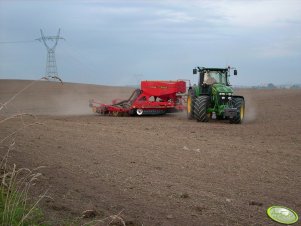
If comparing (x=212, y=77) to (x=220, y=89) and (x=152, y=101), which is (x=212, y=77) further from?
(x=152, y=101)

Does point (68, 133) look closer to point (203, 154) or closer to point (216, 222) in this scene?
point (203, 154)

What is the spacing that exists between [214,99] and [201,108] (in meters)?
0.89

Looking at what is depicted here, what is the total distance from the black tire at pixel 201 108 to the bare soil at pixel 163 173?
2707 mm

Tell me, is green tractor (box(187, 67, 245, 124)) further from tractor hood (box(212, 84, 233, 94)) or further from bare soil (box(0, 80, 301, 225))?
bare soil (box(0, 80, 301, 225))

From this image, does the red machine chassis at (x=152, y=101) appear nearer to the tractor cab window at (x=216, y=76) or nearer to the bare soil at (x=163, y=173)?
the tractor cab window at (x=216, y=76)

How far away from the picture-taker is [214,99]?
17.5m

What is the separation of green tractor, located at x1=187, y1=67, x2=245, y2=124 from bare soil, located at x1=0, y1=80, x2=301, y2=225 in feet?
8.83

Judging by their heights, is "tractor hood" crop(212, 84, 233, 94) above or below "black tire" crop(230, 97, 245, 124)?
above

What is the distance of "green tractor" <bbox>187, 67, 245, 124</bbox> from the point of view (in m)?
16.9

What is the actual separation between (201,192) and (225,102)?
10.8 metres

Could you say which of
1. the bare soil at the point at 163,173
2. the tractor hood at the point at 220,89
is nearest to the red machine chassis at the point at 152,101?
the tractor hood at the point at 220,89

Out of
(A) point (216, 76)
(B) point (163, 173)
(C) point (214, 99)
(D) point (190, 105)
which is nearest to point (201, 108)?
(C) point (214, 99)

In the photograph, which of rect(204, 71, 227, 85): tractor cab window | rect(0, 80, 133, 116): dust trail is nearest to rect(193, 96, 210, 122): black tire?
rect(204, 71, 227, 85): tractor cab window

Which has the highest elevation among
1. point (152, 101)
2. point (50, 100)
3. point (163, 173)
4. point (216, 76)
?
point (216, 76)
